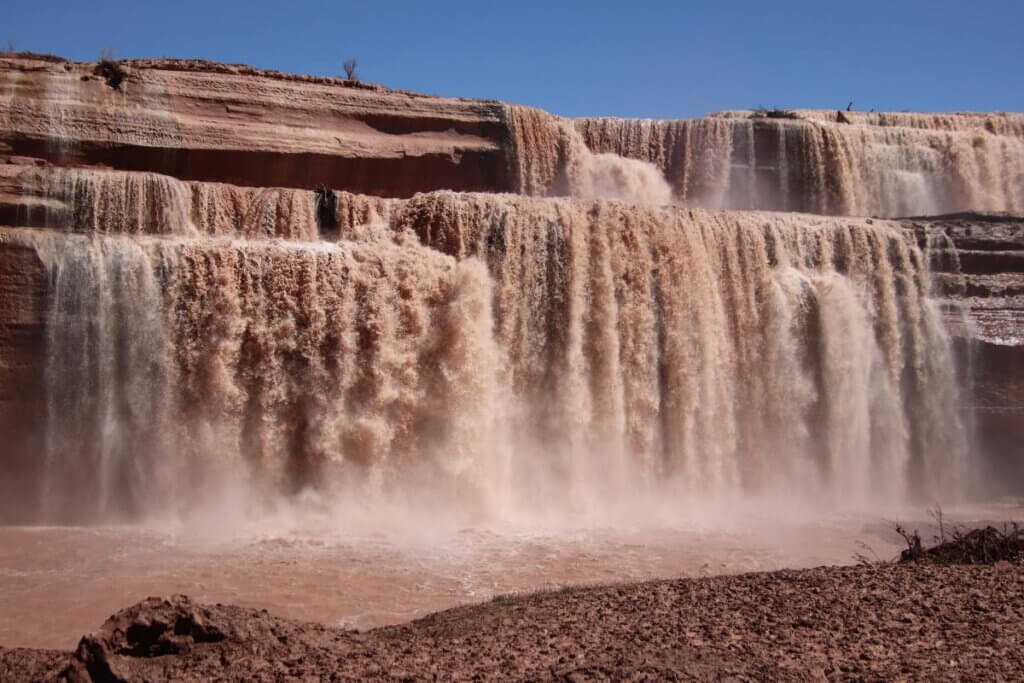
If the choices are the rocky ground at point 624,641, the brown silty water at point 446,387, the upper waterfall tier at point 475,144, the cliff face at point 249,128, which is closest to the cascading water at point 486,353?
the brown silty water at point 446,387

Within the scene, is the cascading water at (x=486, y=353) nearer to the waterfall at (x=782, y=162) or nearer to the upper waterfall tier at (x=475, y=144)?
the upper waterfall tier at (x=475, y=144)

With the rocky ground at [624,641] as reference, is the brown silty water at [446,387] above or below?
above

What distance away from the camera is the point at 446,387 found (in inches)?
507

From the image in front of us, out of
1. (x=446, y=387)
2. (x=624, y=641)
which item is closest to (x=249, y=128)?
(x=446, y=387)

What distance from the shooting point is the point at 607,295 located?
45.4ft

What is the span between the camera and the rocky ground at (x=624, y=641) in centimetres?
517

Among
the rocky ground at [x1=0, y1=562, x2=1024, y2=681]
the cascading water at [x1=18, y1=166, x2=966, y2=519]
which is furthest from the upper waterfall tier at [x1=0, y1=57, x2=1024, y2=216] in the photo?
the rocky ground at [x1=0, y1=562, x2=1024, y2=681]

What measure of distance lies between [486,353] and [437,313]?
0.82 meters

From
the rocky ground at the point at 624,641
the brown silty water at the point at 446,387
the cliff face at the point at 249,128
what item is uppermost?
the cliff face at the point at 249,128

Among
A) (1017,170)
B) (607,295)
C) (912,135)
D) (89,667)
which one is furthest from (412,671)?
(1017,170)

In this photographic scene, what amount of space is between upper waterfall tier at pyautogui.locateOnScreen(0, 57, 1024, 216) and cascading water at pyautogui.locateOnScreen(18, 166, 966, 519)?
3411mm

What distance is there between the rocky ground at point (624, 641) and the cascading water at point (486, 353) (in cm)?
608

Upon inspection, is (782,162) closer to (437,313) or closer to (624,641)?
(437,313)

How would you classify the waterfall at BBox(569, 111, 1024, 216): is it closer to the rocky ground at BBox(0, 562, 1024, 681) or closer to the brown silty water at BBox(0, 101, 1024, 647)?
the brown silty water at BBox(0, 101, 1024, 647)
